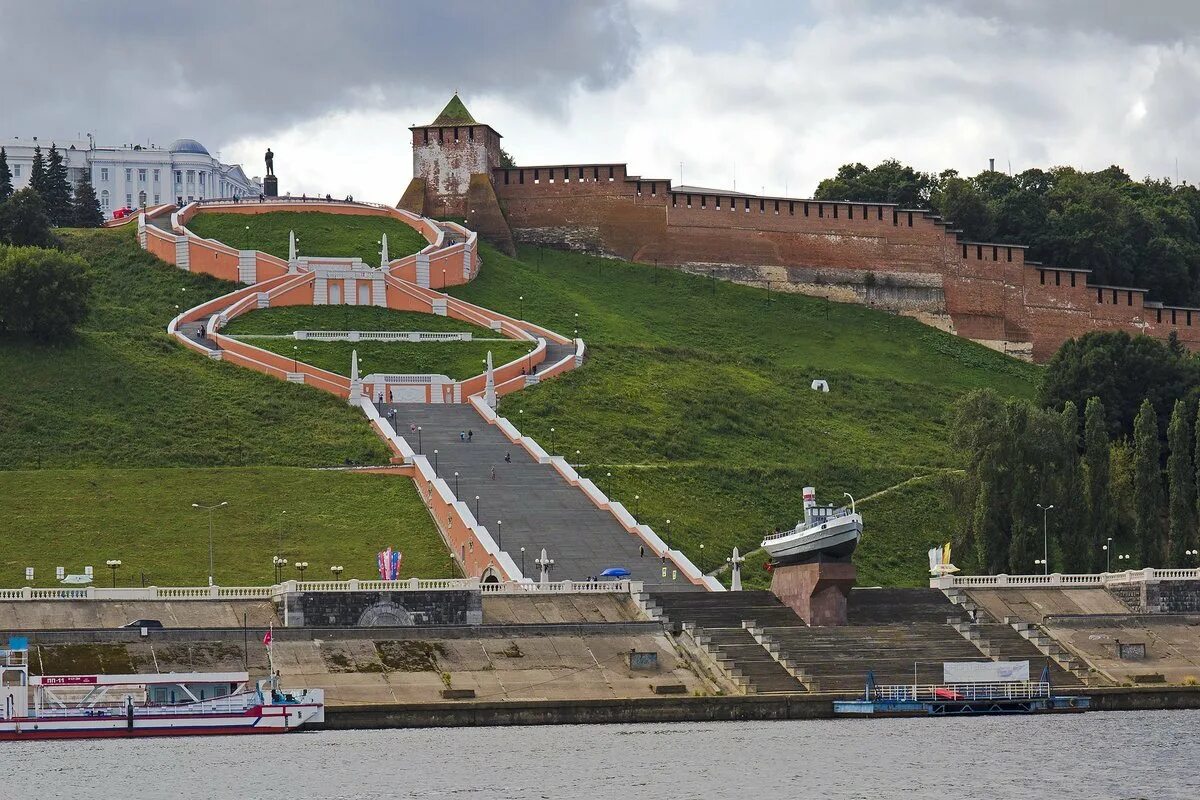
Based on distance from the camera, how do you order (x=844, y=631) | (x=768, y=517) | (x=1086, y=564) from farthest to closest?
(x=768, y=517) < (x=1086, y=564) < (x=844, y=631)

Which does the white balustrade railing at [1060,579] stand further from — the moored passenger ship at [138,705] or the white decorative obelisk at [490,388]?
the white decorative obelisk at [490,388]

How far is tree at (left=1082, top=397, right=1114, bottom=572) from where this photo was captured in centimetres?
8400

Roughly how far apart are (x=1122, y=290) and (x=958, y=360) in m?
9.86

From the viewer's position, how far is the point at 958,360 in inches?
4670

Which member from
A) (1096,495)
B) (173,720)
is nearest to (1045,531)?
(1096,495)

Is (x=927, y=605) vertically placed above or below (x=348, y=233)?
below

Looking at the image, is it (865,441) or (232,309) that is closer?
(865,441)

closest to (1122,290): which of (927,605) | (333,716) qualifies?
(927,605)

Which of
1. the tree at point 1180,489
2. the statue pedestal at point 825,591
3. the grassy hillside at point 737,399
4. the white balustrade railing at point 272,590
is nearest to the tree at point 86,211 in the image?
the grassy hillside at point 737,399

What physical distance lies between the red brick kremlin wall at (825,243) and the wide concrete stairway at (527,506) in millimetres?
30478

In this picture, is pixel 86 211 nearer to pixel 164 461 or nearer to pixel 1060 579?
pixel 164 461

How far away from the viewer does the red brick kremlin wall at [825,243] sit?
404 feet

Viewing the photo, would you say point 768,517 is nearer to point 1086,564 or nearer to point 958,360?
point 1086,564

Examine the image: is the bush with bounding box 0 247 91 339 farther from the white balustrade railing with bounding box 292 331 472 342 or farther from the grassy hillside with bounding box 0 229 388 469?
the white balustrade railing with bounding box 292 331 472 342
